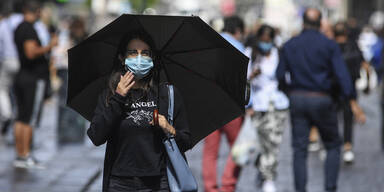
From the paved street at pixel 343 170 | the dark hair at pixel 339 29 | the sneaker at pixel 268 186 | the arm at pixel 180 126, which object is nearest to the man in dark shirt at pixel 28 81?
the paved street at pixel 343 170

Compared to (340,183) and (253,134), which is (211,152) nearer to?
(253,134)

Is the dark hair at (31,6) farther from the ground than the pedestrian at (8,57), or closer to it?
farther from the ground

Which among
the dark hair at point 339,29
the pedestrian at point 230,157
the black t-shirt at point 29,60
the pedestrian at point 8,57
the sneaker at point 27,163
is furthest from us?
the pedestrian at point 8,57

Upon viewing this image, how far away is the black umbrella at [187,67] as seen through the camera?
16.0 feet

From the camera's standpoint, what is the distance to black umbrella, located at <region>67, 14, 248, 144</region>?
16.0 ft

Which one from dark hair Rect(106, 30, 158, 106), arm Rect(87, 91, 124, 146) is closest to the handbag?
dark hair Rect(106, 30, 158, 106)

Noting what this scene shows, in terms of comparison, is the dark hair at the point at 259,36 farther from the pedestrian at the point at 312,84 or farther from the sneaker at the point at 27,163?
the sneaker at the point at 27,163

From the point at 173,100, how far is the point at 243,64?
1.55 ft

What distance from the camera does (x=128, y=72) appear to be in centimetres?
464

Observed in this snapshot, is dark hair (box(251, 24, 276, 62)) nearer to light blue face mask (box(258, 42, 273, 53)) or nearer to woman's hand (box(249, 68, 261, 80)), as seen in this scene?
light blue face mask (box(258, 42, 273, 53))

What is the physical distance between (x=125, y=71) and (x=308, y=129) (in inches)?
157

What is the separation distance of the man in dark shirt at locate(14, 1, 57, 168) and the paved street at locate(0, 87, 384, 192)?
31 cm

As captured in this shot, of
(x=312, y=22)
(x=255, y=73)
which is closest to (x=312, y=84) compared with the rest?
(x=312, y=22)

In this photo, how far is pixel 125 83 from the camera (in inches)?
182
